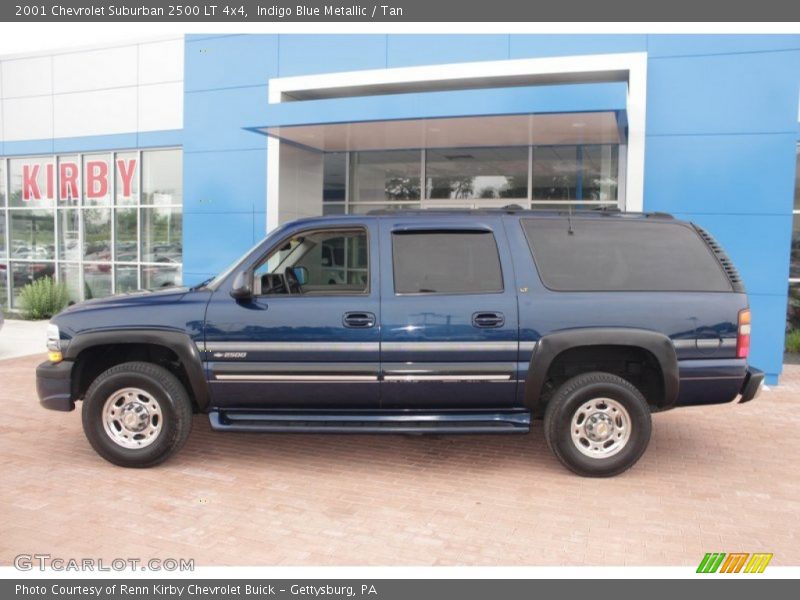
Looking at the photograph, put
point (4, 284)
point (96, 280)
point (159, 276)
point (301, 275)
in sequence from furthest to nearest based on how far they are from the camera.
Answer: point (4, 284), point (96, 280), point (159, 276), point (301, 275)

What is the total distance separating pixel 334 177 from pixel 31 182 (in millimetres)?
7167

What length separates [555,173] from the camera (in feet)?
38.0

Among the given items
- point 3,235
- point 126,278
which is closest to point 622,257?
point 126,278

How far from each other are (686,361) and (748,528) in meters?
1.24

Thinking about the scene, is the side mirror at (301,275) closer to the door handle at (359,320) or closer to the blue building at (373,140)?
the door handle at (359,320)

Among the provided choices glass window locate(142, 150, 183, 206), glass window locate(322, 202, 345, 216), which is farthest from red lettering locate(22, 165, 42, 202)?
glass window locate(322, 202, 345, 216)

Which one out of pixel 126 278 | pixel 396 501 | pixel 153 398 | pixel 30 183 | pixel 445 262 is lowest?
pixel 396 501

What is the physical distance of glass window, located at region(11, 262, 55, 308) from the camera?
15398mm

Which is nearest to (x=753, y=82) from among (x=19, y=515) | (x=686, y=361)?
(x=686, y=361)

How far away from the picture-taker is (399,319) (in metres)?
5.12

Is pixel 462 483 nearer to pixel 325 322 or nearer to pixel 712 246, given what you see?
pixel 325 322

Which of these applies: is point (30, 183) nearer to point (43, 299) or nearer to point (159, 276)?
point (43, 299)

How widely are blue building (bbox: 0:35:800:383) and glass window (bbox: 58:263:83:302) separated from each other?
4cm

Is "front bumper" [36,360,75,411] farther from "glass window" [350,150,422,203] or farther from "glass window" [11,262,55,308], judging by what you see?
"glass window" [11,262,55,308]
